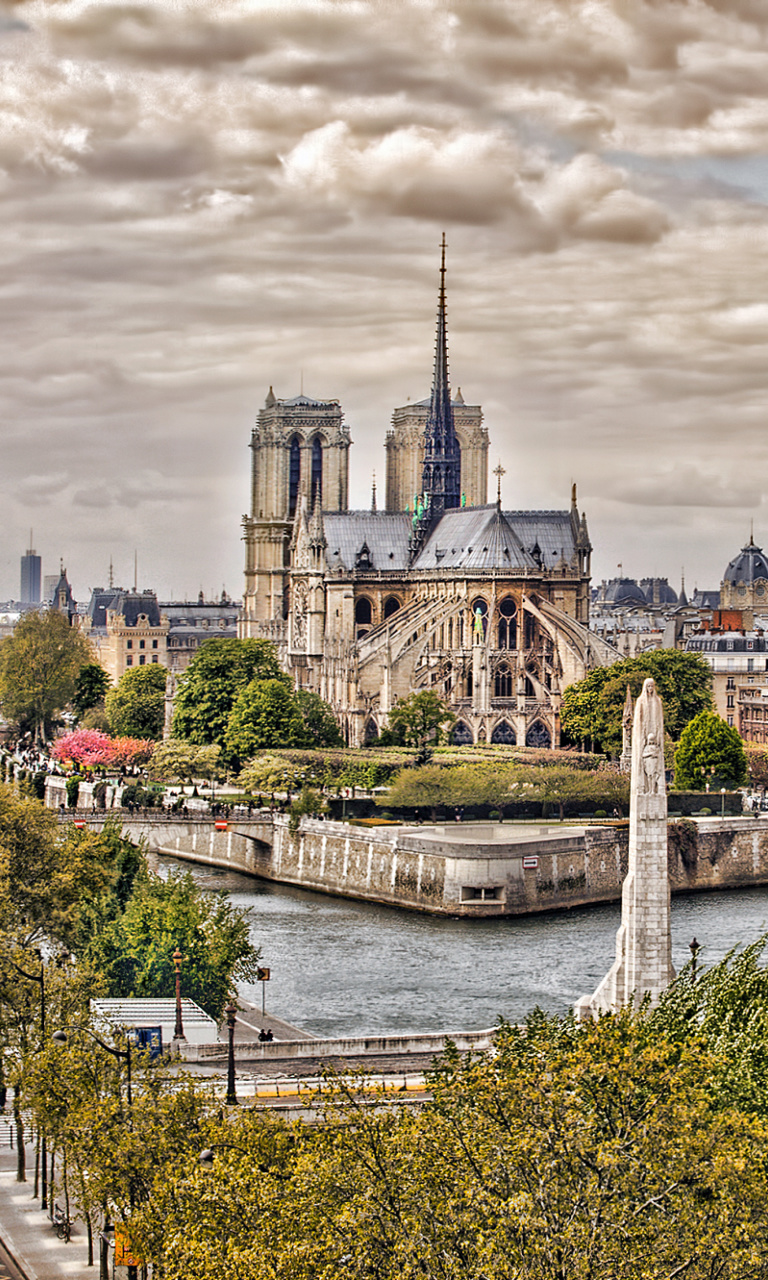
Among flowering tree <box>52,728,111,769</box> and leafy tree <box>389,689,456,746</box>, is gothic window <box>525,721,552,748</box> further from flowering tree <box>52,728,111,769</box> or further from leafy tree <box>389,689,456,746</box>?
flowering tree <box>52,728,111,769</box>

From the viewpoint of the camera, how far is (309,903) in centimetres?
9131

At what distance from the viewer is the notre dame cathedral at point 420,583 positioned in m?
137

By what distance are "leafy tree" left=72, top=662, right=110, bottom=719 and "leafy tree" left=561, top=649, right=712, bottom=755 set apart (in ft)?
150

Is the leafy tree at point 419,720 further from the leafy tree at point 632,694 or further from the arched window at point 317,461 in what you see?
the arched window at point 317,461

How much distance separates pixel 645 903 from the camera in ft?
142

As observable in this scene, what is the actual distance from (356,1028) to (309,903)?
2793 centimetres

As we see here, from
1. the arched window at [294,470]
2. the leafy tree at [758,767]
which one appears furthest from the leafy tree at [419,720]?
the arched window at [294,470]

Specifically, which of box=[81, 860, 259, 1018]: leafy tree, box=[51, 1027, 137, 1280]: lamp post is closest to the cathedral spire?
box=[81, 860, 259, 1018]: leafy tree

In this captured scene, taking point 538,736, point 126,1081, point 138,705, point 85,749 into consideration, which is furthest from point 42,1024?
point 138,705

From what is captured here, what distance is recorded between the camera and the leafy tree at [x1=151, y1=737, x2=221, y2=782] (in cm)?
11915

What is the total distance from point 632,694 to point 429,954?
1839 inches

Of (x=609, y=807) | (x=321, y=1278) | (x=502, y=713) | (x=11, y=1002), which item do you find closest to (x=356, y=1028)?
(x=11, y=1002)

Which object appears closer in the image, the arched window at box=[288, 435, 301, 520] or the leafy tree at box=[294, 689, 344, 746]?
the leafy tree at box=[294, 689, 344, 746]

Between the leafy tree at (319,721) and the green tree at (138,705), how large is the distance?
19.7 metres
